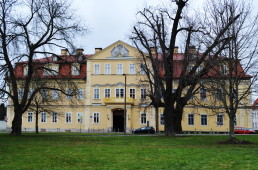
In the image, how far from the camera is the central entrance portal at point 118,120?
57.7 meters

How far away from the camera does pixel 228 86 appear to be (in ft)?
76.4

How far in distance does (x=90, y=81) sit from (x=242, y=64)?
38203 millimetres

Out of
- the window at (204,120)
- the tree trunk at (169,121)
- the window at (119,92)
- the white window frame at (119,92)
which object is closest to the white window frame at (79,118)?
the white window frame at (119,92)

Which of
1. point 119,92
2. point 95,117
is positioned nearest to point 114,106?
point 119,92

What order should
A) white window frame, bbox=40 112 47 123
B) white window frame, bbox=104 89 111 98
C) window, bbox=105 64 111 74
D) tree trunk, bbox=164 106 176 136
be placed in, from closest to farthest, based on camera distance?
tree trunk, bbox=164 106 176 136 < window, bbox=105 64 111 74 < white window frame, bbox=104 89 111 98 < white window frame, bbox=40 112 47 123

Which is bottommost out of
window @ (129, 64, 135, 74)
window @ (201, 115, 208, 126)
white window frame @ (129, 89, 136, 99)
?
window @ (201, 115, 208, 126)

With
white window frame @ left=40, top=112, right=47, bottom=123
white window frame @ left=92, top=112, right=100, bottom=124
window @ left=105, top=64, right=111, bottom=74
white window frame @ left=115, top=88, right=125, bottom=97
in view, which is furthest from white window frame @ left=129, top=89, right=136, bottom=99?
white window frame @ left=40, top=112, right=47, bottom=123

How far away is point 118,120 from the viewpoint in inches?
2297

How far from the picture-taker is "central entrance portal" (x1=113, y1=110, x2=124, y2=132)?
2270 inches

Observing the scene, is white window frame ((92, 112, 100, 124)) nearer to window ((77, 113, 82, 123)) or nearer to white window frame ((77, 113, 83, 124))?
white window frame ((77, 113, 83, 124))

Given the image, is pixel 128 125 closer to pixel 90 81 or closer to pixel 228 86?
pixel 90 81

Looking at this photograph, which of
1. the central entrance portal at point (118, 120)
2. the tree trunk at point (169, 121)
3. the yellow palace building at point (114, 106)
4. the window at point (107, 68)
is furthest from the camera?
the window at point (107, 68)

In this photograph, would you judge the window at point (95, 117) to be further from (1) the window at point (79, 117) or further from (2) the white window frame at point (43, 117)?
(2) the white window frame at point (43, 117)

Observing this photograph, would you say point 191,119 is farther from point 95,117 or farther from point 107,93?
point 95,117
